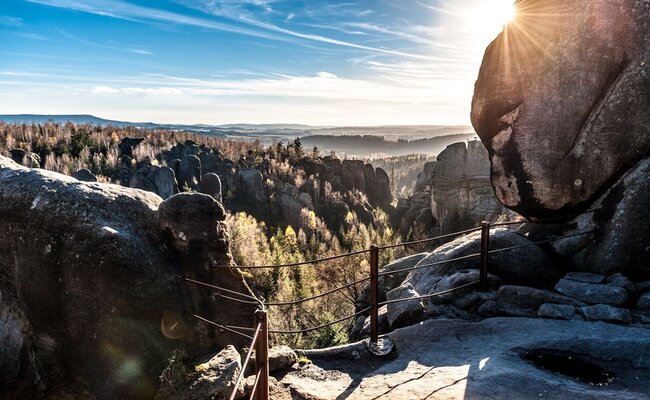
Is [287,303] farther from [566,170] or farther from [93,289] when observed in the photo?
[566,170]

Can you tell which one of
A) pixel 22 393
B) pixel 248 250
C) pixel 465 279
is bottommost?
pixel 248 250

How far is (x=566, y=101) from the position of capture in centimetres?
1186

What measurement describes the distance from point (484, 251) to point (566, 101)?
16.7 feet

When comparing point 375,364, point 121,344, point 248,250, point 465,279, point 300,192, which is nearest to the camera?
point 121,344

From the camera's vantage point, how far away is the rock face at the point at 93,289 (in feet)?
21.6

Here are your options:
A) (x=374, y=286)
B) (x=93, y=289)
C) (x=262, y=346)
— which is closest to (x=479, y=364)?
(x=374, y=286)

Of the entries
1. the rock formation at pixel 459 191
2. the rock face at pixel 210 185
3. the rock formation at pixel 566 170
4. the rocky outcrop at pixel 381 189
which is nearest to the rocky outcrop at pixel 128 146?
the rock face at pixel 210 185

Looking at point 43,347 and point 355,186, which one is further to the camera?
point 355,186

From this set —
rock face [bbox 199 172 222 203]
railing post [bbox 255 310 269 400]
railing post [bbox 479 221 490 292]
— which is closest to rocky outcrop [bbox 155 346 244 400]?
railing post [bbox 255 310 269 400]

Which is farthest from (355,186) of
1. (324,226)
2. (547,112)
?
(547,112)

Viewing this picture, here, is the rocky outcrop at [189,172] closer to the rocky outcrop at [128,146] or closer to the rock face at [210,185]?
the rock face at [210,185]

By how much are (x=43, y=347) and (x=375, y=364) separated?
5.27m

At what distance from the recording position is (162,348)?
671 centimetres

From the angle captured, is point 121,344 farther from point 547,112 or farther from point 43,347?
point 547,112
